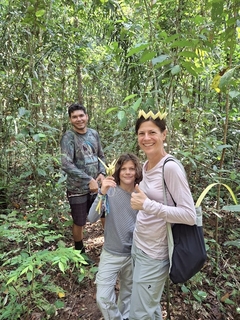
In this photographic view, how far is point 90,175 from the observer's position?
299 cm

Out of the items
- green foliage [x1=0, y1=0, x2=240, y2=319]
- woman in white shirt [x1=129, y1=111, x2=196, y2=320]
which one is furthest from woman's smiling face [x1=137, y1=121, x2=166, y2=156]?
green foliage [x1=0, y1=0, x2=240, y2=319]

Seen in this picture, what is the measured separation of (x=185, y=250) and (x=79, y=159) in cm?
169

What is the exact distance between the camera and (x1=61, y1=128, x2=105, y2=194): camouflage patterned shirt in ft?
9.19

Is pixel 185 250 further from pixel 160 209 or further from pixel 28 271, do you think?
pixel 28 271

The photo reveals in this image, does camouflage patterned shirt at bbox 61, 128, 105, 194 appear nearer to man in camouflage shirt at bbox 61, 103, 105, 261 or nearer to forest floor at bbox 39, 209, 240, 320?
man in camouflage shirt at bbox 61, 103, 105, 261

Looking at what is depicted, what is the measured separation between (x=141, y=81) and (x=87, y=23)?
210 centimetres

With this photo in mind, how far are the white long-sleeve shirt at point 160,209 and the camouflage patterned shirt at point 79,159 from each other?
46.6 inches

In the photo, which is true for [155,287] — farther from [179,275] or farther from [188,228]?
[188,228]

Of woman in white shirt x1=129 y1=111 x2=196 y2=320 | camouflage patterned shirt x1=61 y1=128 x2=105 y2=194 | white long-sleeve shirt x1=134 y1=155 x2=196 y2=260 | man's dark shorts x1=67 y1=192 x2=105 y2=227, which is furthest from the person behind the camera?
man's dark shorts x1=67 y1=192 x2=105 y2=227

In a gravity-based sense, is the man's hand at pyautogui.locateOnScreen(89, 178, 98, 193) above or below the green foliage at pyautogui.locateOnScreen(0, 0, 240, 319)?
below

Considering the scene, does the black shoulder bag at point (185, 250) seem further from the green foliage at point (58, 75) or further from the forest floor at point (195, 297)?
the forest floor at point (195, 297)

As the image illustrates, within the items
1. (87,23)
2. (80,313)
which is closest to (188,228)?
(80,313)

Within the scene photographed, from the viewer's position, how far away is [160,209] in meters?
1.51

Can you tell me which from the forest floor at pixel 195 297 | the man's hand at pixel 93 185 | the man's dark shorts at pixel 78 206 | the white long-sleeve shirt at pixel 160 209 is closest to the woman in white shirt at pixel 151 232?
the white long-sleeve shirt at pixel 160 209
